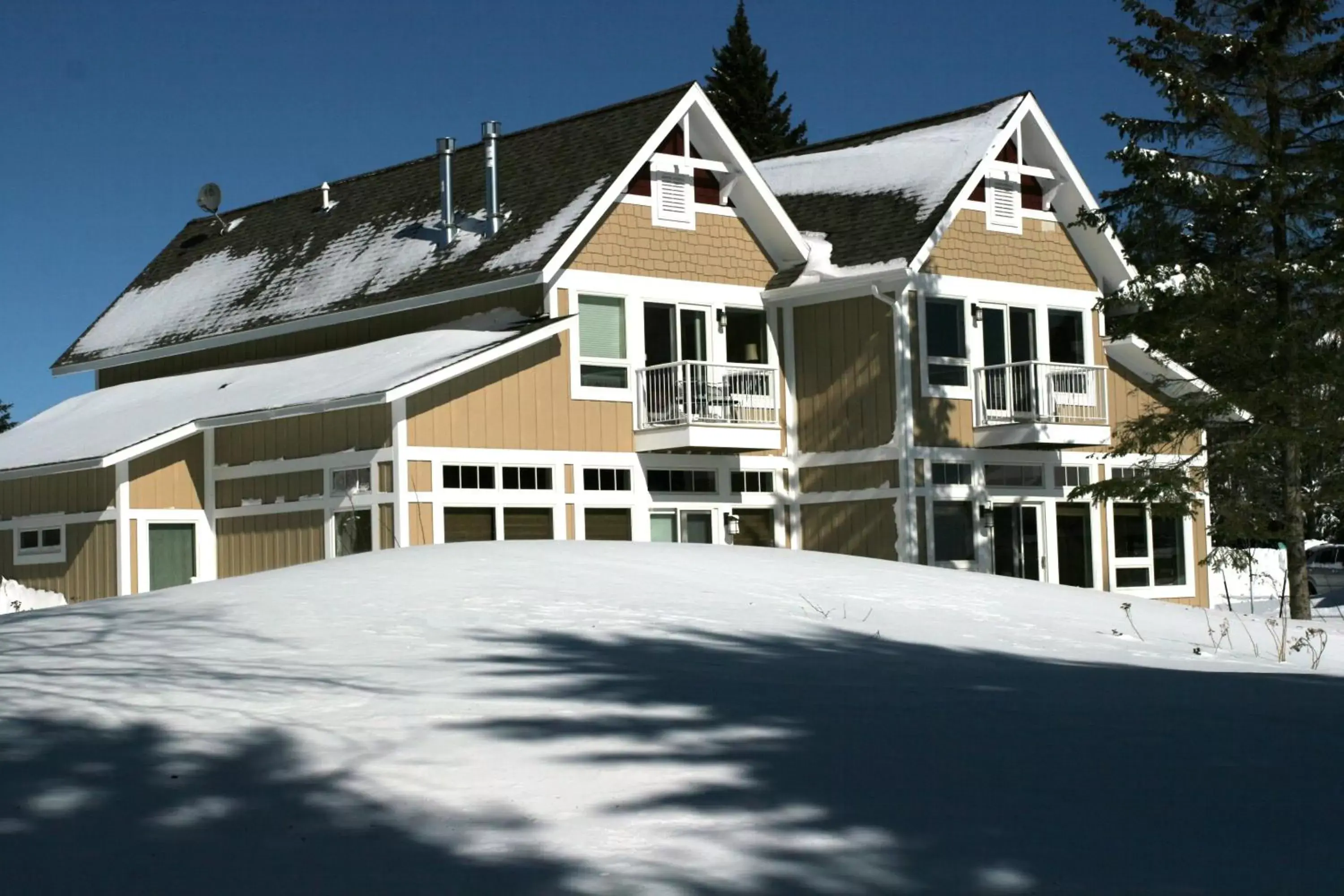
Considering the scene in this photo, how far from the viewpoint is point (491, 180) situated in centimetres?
2797

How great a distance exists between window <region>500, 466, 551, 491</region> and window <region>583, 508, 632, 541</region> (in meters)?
0.89

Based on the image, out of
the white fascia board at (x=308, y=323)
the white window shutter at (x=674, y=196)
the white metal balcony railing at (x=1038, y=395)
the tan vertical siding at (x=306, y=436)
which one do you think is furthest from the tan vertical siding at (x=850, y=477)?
the tan vertical siding at (x=306, y=436)

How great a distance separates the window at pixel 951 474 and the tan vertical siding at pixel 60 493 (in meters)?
12.7

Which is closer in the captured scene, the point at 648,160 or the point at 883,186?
the point at 648,160

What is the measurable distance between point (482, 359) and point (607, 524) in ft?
12.1

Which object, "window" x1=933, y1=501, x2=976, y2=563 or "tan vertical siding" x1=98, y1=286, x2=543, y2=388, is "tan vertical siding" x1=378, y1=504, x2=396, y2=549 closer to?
"tan vertical siding" x1=98, y1=286, x2=543, y2=388

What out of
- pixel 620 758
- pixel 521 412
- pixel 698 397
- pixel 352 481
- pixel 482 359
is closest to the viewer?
pixel 620 758

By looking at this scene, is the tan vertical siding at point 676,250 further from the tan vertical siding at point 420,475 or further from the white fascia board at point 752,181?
the tan vertical siding at point 420,475

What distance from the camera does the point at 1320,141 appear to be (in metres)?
25.7

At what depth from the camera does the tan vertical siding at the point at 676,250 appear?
26.5m

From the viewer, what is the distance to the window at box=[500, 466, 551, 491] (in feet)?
81.5

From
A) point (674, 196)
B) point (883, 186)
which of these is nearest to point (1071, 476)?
point (883, 186)

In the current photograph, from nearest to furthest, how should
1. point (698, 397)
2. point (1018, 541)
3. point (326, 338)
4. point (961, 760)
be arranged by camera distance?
point (961, 760), point (698, 397), point (1018, 541), point (326, 338)

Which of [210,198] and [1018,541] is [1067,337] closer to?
[1018,541]
